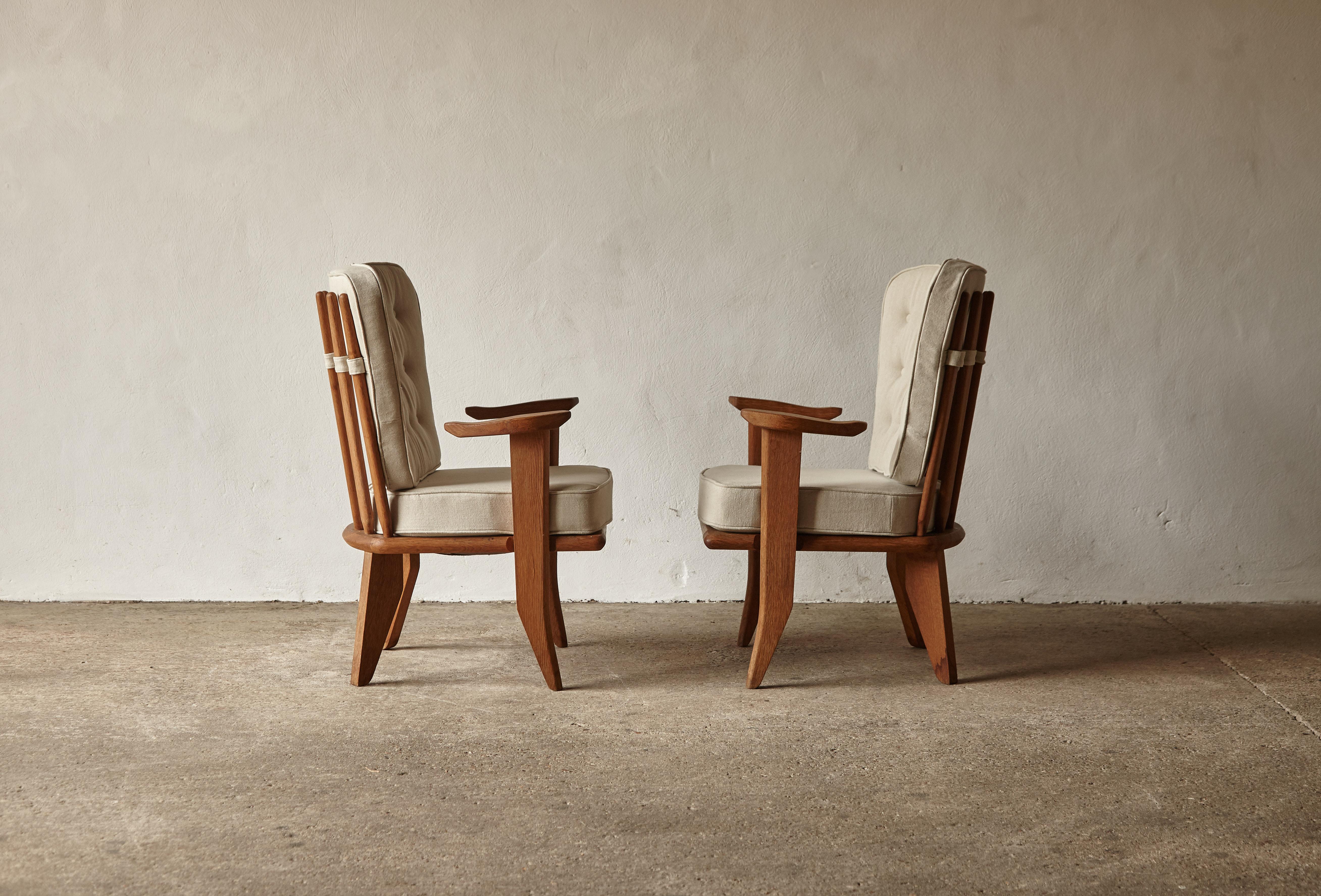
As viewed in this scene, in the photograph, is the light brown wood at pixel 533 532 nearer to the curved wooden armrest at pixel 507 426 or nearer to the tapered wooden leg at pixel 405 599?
the curved wooden armrest at pixel 507 426

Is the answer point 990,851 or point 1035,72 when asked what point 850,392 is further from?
point 990,851

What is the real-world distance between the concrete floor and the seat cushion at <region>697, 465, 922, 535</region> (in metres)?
0.42

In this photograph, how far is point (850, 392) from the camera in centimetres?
365

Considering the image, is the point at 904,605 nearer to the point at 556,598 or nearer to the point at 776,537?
the point at 776,537

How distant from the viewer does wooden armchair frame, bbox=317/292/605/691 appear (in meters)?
2.59

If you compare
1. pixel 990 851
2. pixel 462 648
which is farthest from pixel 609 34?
pixel 990 851

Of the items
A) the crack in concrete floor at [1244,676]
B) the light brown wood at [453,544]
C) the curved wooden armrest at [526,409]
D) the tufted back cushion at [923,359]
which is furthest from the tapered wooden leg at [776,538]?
the crack in concrete floor at [1244,676]

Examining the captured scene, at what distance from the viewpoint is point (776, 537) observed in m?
2.66

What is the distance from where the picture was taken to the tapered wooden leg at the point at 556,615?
310 centimetres

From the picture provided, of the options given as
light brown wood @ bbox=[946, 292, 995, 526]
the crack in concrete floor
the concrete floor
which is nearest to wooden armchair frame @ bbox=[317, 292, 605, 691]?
the concrete floor

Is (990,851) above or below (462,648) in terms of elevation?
above

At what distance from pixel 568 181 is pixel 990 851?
2550 mm

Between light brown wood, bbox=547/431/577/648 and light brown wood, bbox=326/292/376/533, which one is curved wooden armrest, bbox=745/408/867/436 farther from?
light brown wood, bbox=547/431/577/648

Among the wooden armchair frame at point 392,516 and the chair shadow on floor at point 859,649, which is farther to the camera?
the chair shadow on floor at point 859,649
